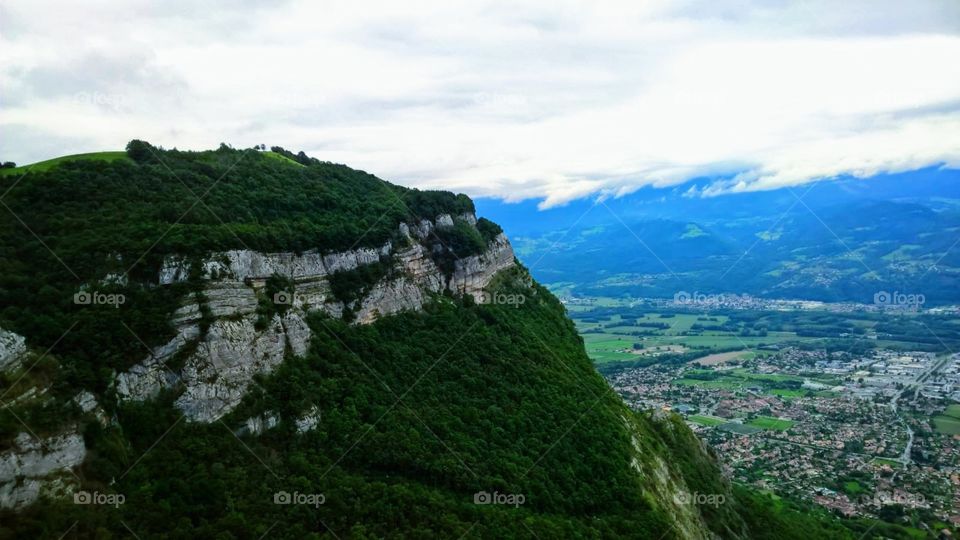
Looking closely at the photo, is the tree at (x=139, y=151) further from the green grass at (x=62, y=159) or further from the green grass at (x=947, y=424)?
the green grass at (x=947, y=424)

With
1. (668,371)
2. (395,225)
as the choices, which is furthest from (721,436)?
(395,225)

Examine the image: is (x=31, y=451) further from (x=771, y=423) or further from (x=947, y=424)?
(x=947, y=424)

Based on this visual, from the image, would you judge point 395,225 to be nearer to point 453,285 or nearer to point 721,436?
point 453,285

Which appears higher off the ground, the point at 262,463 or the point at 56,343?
the point at 56,343

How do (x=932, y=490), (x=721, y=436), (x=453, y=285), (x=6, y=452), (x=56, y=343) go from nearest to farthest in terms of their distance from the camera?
1. (x=6, y=452)
2. (x=56, y=343)
3. (x=453, y=285)
4. (x=932, y=490)
5. (x=721, y=436)

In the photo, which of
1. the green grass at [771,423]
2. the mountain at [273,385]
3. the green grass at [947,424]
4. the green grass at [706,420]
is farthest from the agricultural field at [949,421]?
the mountain at [273,385]

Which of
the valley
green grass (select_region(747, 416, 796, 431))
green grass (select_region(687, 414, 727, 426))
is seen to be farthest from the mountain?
green grass (select_region(687, 414, 727, 426))

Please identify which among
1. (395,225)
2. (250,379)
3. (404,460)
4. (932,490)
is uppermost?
(395,225)
